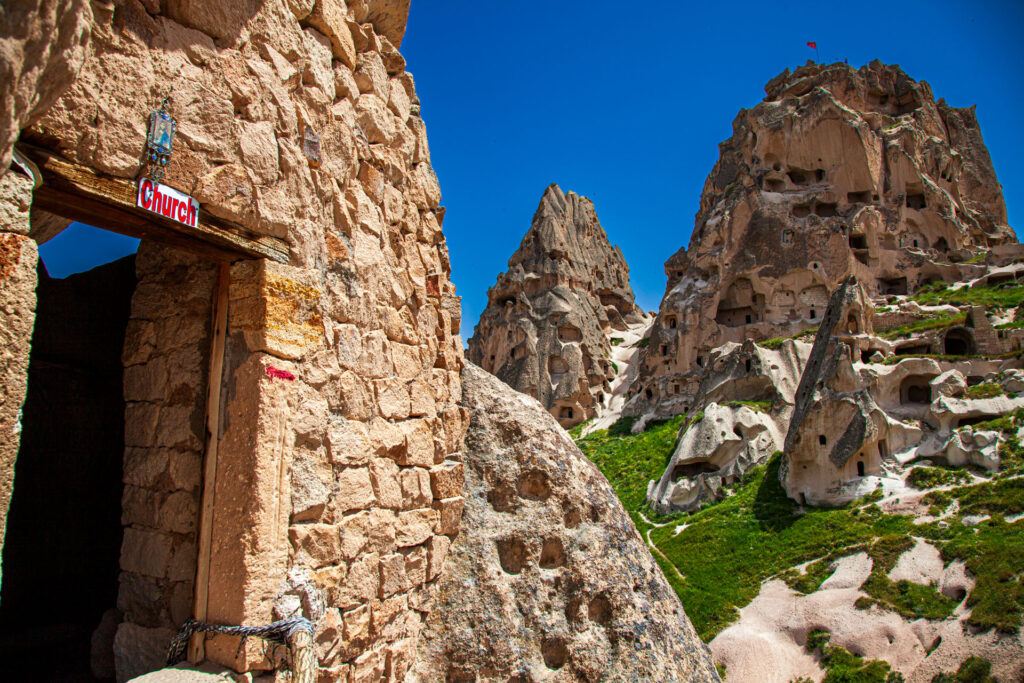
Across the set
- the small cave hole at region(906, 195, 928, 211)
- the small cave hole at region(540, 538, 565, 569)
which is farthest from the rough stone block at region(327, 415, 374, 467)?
the small cave hole at region(906, 195, 928, 211)

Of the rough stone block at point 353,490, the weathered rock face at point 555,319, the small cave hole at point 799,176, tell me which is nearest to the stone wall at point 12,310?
the rough stone block at point 353,490

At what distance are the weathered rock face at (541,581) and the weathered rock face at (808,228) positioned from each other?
28.7 meters

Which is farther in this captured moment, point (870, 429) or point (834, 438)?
point (834, 438)

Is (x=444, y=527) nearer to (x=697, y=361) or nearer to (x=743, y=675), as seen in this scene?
(x=743, y=675)

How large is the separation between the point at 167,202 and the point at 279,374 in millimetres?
802

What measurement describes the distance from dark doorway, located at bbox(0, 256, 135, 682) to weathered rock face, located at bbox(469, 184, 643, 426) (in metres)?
32.3

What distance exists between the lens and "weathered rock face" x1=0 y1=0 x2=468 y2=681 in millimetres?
2230

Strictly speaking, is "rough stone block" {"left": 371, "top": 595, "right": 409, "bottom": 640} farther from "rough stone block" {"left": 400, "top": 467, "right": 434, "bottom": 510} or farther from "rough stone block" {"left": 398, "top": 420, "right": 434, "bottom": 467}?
"rough stone block" {"left": 398, "top": 420, "right": 434, "bottom": 467}

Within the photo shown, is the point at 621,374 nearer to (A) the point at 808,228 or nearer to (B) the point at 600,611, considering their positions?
(A) the point at 808,228

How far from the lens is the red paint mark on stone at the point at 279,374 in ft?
8.82

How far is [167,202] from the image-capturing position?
93.5 inches

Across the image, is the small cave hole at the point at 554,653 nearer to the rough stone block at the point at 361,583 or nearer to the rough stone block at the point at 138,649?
the rough stone block at the point at 361,583

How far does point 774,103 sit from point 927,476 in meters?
29.8

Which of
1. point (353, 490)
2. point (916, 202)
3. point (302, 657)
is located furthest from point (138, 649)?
point (916, 202)
